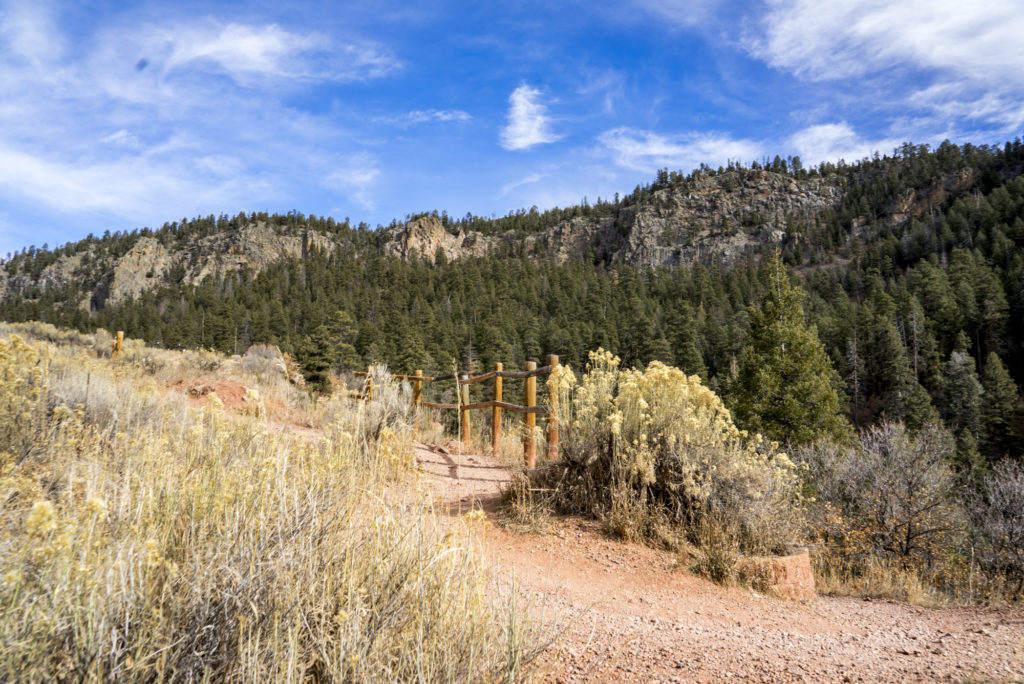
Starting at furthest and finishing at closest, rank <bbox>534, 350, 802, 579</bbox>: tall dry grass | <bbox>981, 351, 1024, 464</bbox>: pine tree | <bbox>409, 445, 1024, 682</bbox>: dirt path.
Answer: <bbox>981, 351, 1024, 464</bbox>: pine tree < <bbox>534, 350, 802, 579</bbox>: tall dry grass < <bbox>409, 445, 1024, 682</bbox>: dirt path

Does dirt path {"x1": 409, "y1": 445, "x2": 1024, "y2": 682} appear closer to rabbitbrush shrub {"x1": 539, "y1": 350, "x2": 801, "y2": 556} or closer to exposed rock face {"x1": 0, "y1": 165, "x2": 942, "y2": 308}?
rabbitbrush shrub {"x1": 539, "y1": 350, "x2": 801, "y2": 556}

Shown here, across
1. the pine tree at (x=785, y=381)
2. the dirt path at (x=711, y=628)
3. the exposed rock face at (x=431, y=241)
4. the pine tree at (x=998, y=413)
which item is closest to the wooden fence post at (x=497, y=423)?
the dirt path at (x=711, y=628)

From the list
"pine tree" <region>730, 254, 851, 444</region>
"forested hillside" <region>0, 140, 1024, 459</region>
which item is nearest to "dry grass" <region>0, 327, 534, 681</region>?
"pine tree" <region>730, 254, 851, 444</region>

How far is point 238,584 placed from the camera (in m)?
1.61

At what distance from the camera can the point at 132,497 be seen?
6.49 feet

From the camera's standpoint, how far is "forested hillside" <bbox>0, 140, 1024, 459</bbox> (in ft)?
195

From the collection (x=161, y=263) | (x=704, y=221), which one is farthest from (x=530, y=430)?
(x=161, y=263)

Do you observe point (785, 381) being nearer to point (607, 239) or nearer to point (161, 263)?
point (607, 239)

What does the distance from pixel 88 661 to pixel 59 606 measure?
155 mm

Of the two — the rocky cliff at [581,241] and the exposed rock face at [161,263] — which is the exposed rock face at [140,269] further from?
the rocky cliff at [581,241]

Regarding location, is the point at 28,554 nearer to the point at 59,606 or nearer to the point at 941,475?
the point at 59,606

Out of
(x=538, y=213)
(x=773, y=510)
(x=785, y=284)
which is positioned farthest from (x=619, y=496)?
(x=538, y=213)

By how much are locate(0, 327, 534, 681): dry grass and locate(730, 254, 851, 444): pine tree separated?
857 inches

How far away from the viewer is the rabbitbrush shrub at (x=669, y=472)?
472cm
